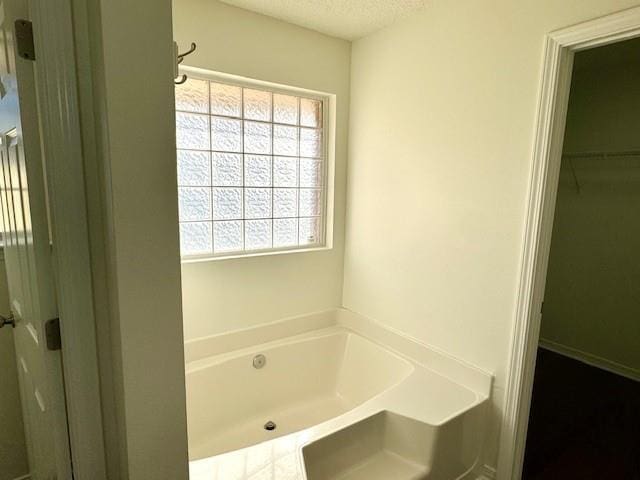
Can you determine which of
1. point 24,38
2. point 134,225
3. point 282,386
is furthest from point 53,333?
point 282,386

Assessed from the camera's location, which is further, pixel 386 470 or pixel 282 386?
pixel 282 386

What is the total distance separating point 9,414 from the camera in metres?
1.71

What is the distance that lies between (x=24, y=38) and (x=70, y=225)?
43 centimetres

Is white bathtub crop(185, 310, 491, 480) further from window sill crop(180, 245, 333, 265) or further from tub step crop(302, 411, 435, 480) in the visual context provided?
window sill crop(180, 245, 333, 265)

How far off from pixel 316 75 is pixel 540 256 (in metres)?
1.73

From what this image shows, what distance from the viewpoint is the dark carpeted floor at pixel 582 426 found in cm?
202

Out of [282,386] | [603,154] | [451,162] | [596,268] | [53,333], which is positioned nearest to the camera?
[53,333]

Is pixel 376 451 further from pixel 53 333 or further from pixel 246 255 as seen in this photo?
pixel 53 333

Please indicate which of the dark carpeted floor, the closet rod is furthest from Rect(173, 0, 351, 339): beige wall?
the closet rod

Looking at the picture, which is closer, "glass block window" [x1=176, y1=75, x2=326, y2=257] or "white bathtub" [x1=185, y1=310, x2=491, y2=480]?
"white bathtub" [x1=185, y1=310, x2=491, y2=480]

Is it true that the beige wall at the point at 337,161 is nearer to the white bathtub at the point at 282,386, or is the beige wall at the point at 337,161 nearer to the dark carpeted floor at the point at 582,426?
the white bathtub at the point at 282,386

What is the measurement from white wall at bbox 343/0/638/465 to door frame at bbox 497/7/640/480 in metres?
0.05

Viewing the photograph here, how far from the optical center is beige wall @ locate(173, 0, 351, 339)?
2055 millimetres

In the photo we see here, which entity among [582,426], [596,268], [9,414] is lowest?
[582,426]
